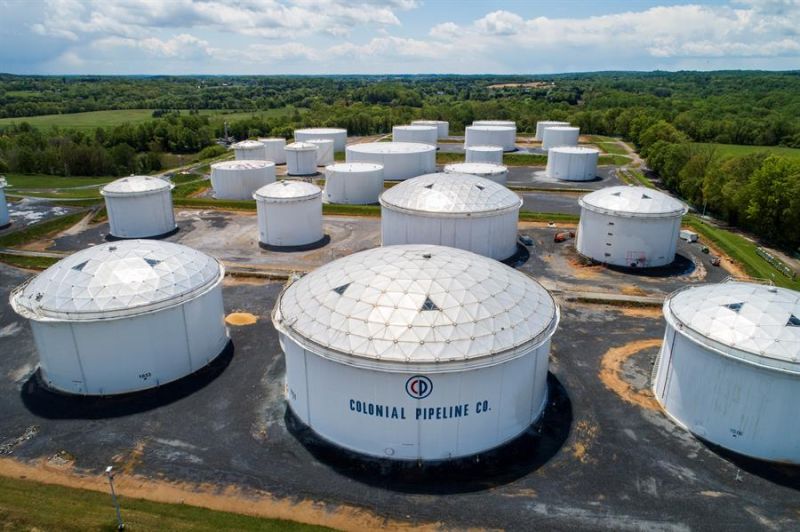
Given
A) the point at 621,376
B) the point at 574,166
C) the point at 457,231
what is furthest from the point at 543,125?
the point at 621,376

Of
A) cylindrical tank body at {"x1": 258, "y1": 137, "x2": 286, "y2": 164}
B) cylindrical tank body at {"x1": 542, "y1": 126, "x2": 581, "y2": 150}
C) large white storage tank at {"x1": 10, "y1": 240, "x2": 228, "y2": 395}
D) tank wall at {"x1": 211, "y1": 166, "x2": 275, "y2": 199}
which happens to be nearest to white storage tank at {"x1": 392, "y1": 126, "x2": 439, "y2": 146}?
cylindrical tank body at {"x1": 542, "y1": 126, "x2": 581, "y2": 150}

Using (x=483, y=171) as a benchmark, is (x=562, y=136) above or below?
above

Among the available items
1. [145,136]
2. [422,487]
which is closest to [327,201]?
[422,487]

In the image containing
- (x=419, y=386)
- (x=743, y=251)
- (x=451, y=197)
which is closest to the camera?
(x=419, y=386)

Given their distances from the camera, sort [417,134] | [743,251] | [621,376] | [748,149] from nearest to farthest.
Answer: [621,376] → [743,251] → [417,134] → [748,149]

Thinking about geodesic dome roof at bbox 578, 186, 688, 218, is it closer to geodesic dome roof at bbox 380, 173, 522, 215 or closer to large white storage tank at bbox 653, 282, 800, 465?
geodesic dome roof at bbox 380, 173, 522, 215

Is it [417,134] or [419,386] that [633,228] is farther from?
[417,134]

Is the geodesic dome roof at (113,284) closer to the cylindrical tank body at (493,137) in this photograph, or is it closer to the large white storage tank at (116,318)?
the large white storage tank at (116,318)

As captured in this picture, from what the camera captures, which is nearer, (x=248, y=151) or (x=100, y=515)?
(x=100, y=515)

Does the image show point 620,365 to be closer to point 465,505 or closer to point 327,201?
point 465,505
